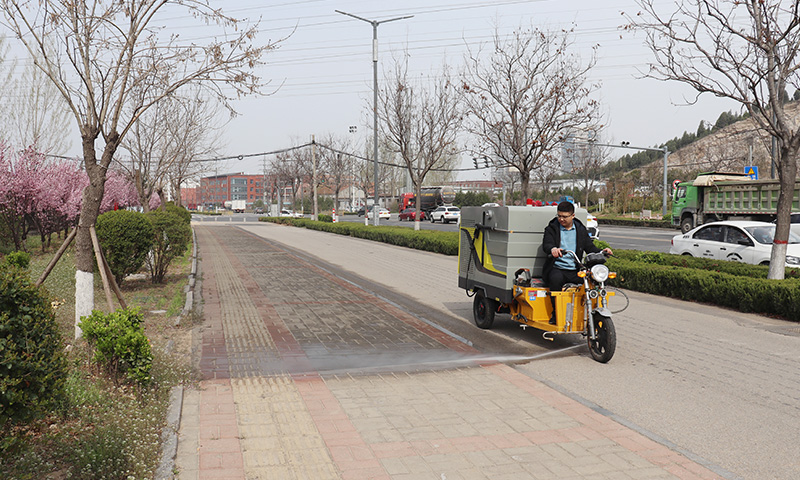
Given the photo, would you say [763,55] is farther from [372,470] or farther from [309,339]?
[372,470]

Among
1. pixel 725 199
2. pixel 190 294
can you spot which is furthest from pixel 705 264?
pixel 725 199

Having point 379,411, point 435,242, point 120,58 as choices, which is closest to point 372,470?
point 379,411

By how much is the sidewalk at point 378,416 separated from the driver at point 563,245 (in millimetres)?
1279

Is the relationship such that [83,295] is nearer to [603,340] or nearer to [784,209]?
[603,340]

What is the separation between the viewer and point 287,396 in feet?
18.6

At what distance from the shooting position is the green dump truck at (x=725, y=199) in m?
25.6

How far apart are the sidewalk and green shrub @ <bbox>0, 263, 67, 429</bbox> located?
1.00 metres

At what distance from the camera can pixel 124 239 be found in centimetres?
1123

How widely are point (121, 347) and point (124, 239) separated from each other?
243 inches

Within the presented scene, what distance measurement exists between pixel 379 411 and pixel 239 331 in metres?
3.78

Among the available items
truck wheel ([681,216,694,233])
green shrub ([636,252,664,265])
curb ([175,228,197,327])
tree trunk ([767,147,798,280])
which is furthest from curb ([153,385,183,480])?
truck wheel ([681,216,694,233])

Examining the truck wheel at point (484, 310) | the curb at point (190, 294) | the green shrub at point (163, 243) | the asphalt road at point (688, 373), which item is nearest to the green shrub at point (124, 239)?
the green shrub at point (163, 243)

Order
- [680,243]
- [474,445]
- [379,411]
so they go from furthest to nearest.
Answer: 1. [680,243]
2. [379,411]
3. [474,445]

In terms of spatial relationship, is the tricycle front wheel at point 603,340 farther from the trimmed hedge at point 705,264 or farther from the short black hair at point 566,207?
the trimmed hedge at point 705,264
